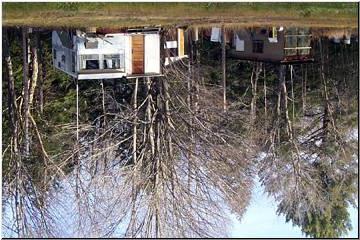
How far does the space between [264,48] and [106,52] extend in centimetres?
703

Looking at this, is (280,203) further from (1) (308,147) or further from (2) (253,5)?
(2) (253,5)

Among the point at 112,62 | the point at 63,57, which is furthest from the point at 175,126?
the point at 63,57

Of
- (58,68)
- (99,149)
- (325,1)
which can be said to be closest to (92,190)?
(99,149)

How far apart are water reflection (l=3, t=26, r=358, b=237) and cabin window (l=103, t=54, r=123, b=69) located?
0.05 m

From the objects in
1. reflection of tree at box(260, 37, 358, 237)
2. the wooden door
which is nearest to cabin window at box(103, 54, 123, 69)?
the wooden door

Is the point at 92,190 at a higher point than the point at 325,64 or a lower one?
lower

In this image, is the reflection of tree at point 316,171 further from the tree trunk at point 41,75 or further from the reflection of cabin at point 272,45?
the tree trunk at point 41,75

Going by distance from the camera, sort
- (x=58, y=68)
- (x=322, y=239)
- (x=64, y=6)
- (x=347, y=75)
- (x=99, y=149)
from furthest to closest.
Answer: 1. (x=347, y=75)
2. (x=58, y=68)
3. (x=99, y=149)
4. (x=64, y=6)
5. (x=322, y=239)

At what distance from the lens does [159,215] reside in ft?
62.4

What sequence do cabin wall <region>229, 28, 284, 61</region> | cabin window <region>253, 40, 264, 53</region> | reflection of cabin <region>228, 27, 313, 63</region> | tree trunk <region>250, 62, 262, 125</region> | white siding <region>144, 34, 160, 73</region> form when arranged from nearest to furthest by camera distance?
white siding <region>144, 34, 160, 73</region> < reflection of cabin <region>228, 27, 313, 63</region> < cabin wall <region>229, 28, 284, 61</region> < tree trunk <region>250, 62, 262, 125</region> < cabin window <region>253, 40, 264, 53</region>

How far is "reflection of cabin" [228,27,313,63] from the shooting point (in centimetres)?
2312

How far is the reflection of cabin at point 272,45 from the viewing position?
75.9 feet

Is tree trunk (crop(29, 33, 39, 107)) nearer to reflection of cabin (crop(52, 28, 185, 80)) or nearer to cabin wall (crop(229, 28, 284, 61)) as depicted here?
reflection of cabin (crop(52, 28, 185, 80))

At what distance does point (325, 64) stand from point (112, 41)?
8778 millimetres
